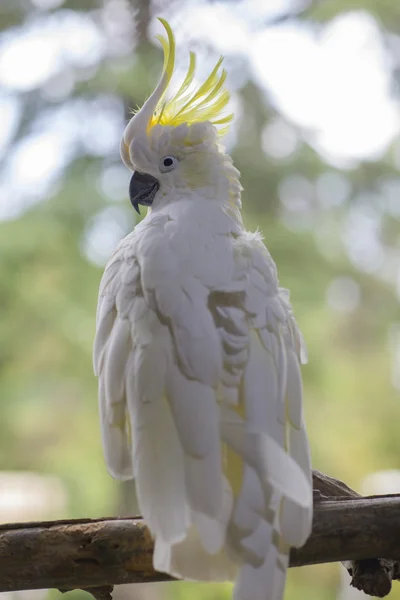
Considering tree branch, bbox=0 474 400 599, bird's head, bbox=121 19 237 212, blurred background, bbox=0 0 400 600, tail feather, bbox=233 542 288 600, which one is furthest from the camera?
blurred background, bbox=0 0 400 600

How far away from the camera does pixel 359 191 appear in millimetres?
3072

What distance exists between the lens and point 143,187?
60.1 inches

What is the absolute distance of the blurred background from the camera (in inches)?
113

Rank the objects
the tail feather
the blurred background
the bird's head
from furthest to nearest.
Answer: the blurred background < the bird's head < the tail feather

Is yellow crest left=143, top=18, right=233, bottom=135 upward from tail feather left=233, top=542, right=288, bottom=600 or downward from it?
upward

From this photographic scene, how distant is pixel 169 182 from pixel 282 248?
1.56 meters

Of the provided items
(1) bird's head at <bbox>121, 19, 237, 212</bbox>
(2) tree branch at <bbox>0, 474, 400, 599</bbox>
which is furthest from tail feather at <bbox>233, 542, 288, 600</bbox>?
(1) bird's head at <bbox>121, 19, 237, 212</bbox>

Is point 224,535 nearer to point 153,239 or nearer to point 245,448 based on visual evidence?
point 245,448

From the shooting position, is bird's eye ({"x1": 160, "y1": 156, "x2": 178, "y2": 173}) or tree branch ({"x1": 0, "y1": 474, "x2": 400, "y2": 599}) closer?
tree branch ({"x1": 0, "y1": 474, "x2": 400, "y2": 599})

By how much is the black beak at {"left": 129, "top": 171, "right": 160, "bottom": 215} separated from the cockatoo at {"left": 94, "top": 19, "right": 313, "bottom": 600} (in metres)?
0.11

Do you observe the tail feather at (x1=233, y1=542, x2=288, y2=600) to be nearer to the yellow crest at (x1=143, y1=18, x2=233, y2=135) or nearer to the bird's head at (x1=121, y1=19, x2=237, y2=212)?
the bird's head at (x1=121, y1=19, x2=237, y2=212)

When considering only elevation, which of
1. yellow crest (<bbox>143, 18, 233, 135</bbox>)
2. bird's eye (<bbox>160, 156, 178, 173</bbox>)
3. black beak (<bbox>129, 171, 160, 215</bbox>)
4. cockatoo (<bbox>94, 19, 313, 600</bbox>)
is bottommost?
cockatoo (<bbox>94, 19, 313, 600</bbox>)

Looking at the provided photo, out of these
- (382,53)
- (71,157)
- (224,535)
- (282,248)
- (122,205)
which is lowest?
(224,535)

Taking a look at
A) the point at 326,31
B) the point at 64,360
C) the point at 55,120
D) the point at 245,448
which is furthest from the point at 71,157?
the point at 245,448
